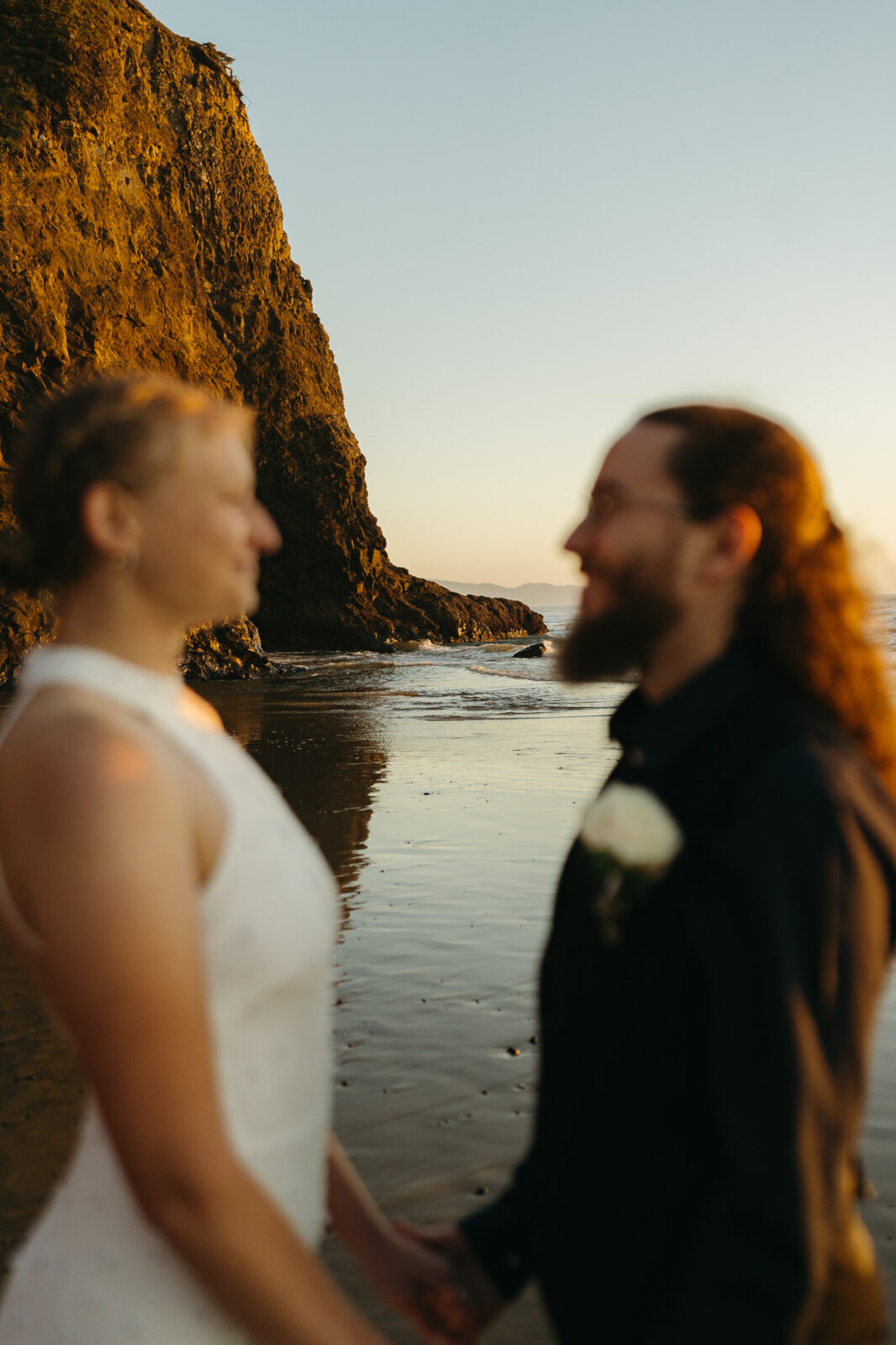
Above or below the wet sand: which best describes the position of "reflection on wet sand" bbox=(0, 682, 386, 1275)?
below

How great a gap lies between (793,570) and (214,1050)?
979 millimetres

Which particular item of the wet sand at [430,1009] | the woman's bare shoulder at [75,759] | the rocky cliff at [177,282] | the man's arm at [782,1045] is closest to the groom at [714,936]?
the man's arm at [782,1045]

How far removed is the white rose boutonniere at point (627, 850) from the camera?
1.25 meters

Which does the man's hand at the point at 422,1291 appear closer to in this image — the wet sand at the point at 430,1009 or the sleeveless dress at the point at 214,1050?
the sleeveless dress at the point at 214,1050

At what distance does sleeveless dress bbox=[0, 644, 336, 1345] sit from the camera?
110cm

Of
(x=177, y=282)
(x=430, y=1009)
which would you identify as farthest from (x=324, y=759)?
(x=177, y=282)

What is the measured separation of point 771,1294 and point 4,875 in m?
0.92

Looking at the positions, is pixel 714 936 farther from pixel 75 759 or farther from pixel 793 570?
pixel 75 759

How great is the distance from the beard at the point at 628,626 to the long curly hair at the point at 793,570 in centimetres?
11

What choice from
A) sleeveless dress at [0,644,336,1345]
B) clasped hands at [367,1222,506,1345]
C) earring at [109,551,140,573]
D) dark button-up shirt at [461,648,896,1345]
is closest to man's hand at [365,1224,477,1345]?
clasped hands at [367,1222,506,1345]

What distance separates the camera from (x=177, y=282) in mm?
31500

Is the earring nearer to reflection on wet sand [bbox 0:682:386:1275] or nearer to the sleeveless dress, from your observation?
the sleeveless dress

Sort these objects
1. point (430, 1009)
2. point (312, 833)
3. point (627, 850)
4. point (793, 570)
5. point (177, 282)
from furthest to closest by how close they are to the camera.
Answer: point (177, 282), point (312, 833), point (430, 1009), point (793, 570), point (627, 850)

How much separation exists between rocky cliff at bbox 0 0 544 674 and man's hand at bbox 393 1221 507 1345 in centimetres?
2058
